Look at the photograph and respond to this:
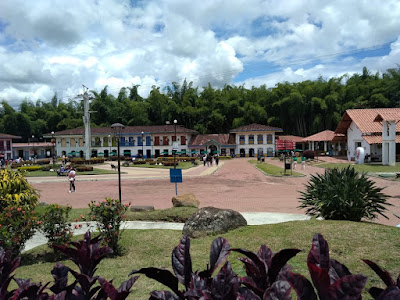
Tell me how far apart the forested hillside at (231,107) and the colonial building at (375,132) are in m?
12.7

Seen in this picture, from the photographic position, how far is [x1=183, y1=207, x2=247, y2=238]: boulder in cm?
738

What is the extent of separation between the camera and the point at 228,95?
64.2 meters

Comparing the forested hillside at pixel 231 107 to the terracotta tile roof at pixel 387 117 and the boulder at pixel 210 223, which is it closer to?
the terracotta tile roof at pixel 387 117

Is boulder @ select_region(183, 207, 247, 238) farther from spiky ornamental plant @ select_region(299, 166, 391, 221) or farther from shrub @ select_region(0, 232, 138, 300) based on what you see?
shrub @ select_region(0, 232, 138, 300)

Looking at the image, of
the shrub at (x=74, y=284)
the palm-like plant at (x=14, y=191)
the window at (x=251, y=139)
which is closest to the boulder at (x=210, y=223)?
the palm-like plant at (x=14, y=191)

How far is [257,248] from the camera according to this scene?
585 cm

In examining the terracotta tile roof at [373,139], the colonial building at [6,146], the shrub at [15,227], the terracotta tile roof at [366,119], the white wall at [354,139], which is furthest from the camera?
the colonial building at [6,146]

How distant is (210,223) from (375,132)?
32953mm

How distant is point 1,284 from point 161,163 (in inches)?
1619

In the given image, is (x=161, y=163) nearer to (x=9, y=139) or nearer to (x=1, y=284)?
(x=9, y=139)

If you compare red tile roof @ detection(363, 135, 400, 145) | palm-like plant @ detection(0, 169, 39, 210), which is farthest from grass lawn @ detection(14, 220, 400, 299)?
red tile roof @ detection(363, 135, 400, 145)

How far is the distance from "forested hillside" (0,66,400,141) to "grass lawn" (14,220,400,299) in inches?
1850

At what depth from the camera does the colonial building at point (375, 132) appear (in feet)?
95.2

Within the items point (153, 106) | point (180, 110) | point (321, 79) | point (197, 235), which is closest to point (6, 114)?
point (153, 106)
